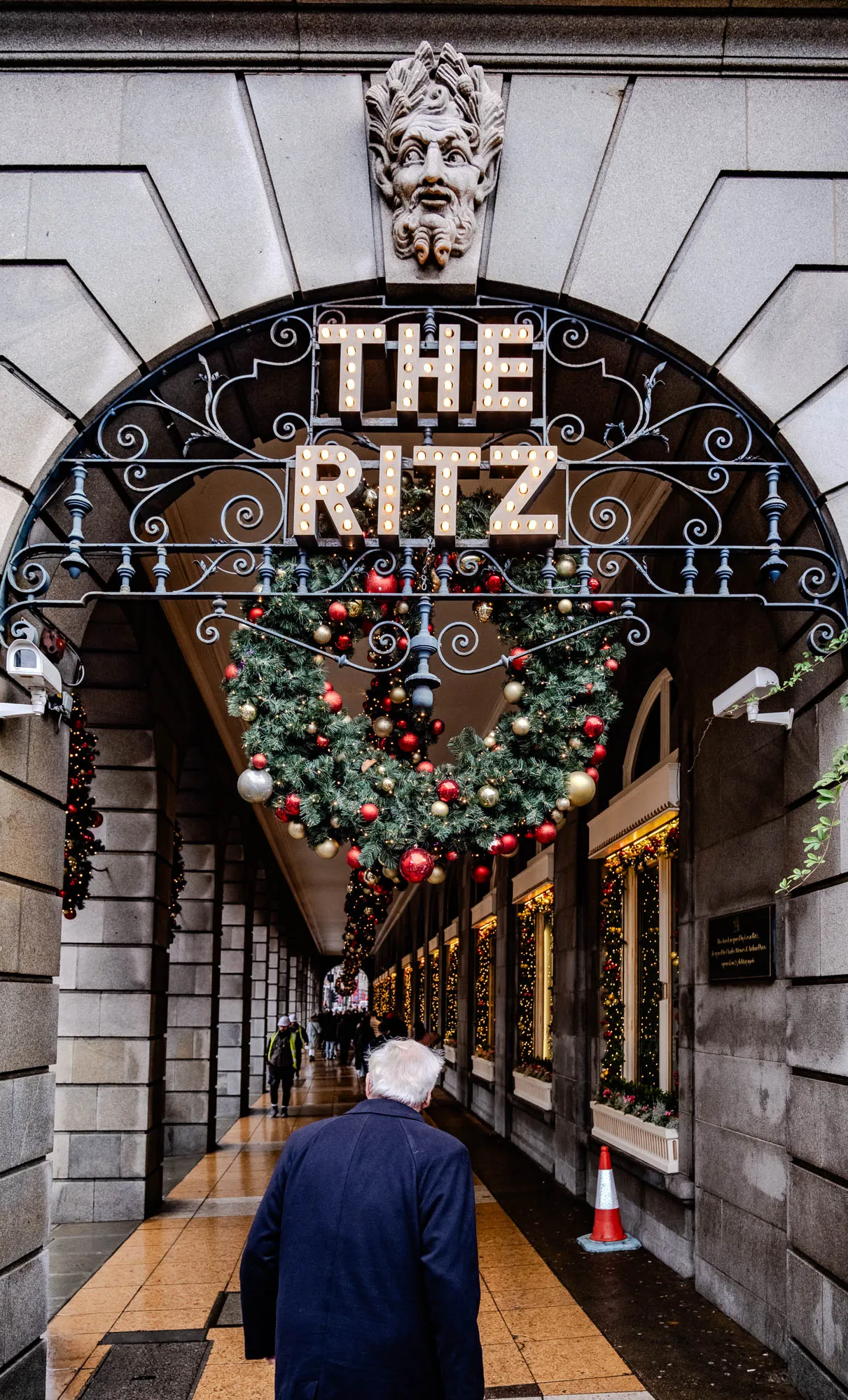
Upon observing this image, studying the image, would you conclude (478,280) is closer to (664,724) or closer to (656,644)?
(656,644)

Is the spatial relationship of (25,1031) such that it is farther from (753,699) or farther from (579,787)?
(753,699)

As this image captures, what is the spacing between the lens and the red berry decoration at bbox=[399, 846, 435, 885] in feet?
19.1

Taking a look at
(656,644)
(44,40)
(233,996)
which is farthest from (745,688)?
(233,996)

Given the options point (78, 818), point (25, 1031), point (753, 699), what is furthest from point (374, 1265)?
point (78, 818)

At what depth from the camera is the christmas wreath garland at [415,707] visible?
584 centimetres

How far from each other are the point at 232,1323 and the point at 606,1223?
3.30 meters

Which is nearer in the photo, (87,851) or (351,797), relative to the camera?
(351,797)

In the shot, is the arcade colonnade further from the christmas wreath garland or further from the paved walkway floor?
the christmas wreath garland

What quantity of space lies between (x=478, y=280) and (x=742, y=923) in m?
3.96

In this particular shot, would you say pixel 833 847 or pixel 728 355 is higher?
pixel 728 355

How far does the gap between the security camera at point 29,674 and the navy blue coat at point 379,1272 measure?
8.72 feet

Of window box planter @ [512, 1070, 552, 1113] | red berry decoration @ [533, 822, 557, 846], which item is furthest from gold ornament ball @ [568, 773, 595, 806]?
window box planter @ [512, 1070, 552, 1113]

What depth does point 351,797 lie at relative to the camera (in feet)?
19.1

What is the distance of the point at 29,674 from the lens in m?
5.41
